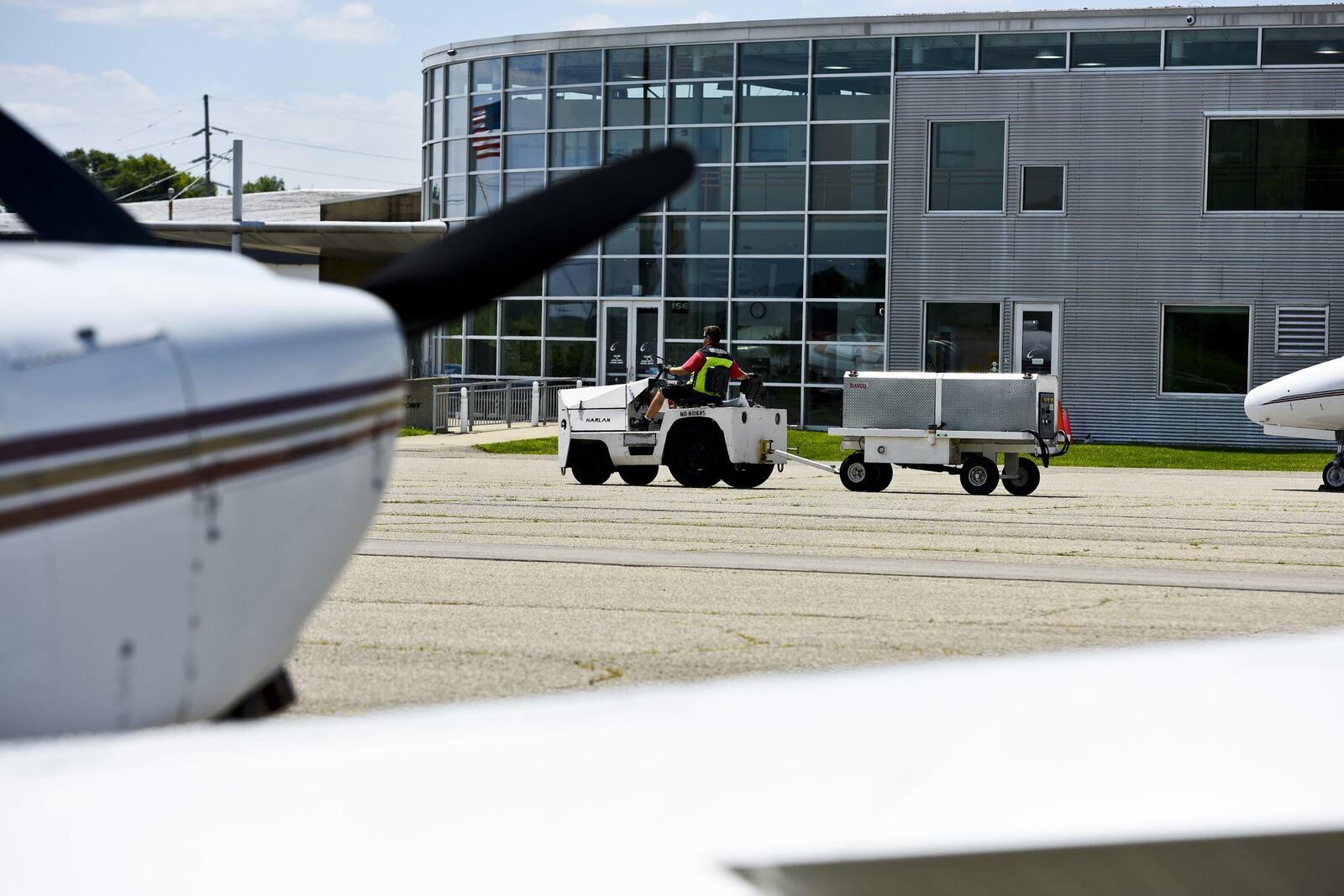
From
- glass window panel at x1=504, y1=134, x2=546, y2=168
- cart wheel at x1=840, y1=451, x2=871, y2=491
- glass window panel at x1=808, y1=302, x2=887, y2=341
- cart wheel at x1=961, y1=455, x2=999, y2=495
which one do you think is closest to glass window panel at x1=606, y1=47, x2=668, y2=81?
glass window panel at x1=504, y1=134, x2=546, y2=168

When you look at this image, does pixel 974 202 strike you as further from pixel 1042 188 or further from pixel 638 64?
pixel 638 64

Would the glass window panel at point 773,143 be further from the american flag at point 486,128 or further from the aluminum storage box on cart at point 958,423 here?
the aluminum storage box on cart at point 958,423

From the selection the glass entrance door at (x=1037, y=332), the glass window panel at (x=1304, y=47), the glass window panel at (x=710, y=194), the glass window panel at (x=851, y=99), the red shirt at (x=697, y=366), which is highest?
the glass window panel at (x=1304, y=47)

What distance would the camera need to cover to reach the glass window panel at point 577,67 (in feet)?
114

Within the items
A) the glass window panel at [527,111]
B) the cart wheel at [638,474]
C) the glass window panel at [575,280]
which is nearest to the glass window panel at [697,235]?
the glass window panel at [575,280]

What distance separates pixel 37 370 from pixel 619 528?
1103 centimetres

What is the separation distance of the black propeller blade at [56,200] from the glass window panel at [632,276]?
3040 cm

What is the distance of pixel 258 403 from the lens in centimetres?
263

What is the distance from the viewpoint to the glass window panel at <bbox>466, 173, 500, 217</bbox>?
35969 millimetres

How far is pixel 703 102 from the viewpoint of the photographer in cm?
3394

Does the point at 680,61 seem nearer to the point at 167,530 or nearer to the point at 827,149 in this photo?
the point at 827,149

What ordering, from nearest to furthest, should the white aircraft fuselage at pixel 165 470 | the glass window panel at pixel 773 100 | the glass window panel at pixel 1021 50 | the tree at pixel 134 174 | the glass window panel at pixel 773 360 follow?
1. the white aircraft fuselage at pixel 165 470
2. the glass window panel at pixel 1021 50
3. the glass window panel at pixel 773 360
4. the glass window panel at pixel 773 100
5. the tree at pixel 134 174

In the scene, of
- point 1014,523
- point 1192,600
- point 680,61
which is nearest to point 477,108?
point 680,61

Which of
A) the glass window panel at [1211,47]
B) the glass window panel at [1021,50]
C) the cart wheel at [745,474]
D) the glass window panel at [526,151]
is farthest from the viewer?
the glass window panel at [526,151]
